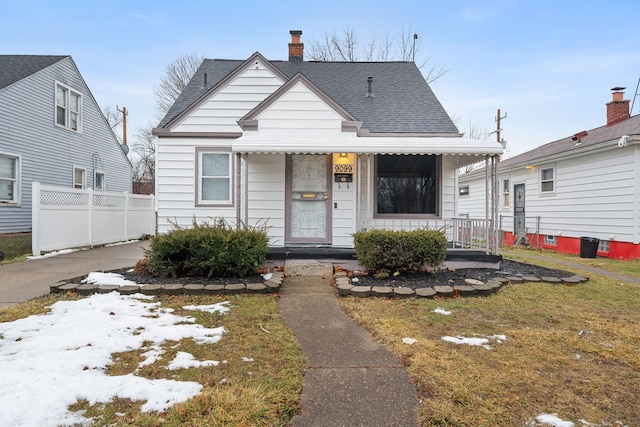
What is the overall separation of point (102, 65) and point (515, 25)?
24.9 m

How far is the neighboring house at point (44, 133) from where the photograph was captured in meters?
11.6

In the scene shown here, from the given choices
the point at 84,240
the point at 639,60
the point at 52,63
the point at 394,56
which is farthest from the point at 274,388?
the point at 394,56

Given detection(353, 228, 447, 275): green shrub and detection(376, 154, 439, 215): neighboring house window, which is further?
detection(376, 154, 439, 215): neighboring house window

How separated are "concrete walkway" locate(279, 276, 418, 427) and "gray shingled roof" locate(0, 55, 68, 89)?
45.9 ft

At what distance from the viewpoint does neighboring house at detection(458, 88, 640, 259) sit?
10000 millimetres

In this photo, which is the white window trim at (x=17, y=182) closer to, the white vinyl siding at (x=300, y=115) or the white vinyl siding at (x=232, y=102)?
the white vinyl siding at (x=232, y=102)

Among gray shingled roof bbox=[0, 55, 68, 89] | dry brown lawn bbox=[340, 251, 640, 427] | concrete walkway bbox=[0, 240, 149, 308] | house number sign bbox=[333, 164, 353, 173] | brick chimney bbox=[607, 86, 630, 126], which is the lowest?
dry brown lawn bbox=[340, 251, 640, 427]

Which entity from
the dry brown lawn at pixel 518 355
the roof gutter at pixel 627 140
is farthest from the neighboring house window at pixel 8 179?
the roof gutter at pixel 627 140

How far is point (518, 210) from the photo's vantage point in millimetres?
15086

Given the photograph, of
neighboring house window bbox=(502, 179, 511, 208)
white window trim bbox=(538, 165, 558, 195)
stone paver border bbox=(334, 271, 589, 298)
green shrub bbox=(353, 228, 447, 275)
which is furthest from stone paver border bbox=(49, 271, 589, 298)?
neighboring house window bbox=(502, 179, 511, 208)

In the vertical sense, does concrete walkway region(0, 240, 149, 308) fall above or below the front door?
below

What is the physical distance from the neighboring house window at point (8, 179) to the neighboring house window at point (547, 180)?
63.1ft

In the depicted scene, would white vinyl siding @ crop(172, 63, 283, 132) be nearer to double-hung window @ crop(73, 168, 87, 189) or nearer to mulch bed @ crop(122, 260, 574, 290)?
mulch bed @ crop(122, 260, 574, 290)

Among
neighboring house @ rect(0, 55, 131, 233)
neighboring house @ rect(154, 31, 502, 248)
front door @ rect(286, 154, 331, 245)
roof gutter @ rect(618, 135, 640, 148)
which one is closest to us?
neighboring house @ rect(154, 31, 502, 248)
